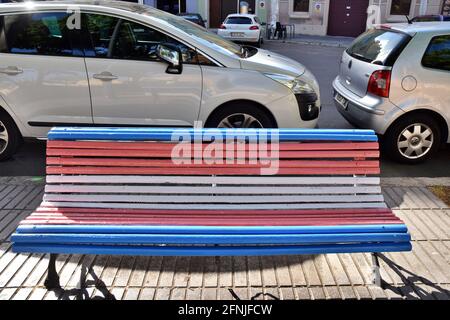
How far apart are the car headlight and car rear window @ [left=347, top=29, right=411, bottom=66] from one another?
905 mm

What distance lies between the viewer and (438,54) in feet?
14.9

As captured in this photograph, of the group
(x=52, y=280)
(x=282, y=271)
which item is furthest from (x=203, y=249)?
(x=52, y=280)

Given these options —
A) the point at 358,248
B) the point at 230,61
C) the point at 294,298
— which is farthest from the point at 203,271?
the point at 230,61

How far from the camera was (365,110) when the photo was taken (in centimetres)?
472

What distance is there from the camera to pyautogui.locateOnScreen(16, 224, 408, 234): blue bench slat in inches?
94.7

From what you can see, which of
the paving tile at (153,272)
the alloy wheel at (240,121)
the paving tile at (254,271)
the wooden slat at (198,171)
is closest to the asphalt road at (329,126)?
the alloy wheel at (240,121)

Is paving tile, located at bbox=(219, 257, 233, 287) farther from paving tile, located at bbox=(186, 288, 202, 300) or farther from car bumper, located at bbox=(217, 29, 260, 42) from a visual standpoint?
car bumper, located at bbox=(217, 29, 260, 42)

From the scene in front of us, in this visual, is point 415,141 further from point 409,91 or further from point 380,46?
point 380,46

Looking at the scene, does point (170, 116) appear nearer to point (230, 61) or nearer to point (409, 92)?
point (230, 61)

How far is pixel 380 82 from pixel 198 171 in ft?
9.10

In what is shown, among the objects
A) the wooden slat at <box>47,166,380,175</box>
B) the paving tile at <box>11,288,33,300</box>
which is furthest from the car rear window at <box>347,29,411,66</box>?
the paving tile at <box>11,288,33,300</box>

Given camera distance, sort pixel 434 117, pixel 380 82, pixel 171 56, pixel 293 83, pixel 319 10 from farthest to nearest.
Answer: pixel 319 10
pixel 434 117
pixel 380 82
pixel 293 83
pixel 171 56

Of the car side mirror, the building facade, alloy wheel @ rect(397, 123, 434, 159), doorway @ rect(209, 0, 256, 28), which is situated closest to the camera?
the car side mirror
